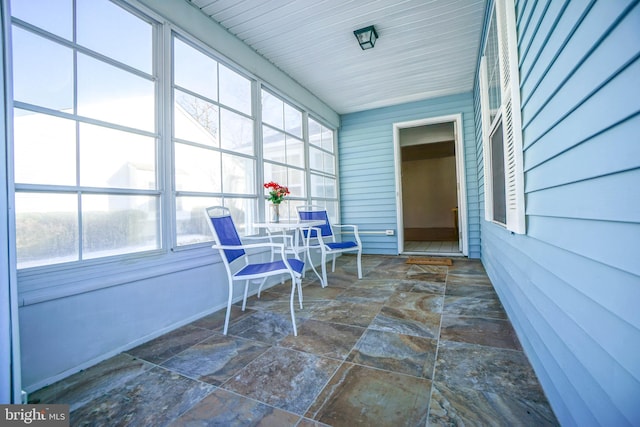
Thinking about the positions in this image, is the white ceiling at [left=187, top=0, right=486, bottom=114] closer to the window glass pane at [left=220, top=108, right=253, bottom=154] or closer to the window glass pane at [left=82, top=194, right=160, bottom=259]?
the window glass pane at [left=220, top=108, right=253, bottom=154]

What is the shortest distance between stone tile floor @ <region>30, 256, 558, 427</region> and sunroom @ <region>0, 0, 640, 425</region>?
0.37 ft

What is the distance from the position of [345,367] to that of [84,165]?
Answer: 6.54ft

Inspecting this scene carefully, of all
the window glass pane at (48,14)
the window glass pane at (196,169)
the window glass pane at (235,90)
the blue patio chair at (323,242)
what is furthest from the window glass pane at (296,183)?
the window glass pane at (48,14)

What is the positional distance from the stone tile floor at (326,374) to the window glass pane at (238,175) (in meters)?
1.25

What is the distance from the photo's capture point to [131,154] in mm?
1980

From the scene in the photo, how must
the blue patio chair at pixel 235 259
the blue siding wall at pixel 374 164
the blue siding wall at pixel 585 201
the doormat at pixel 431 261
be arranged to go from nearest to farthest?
the blue siding wall at pixel 585 201, the blue patio chair at pixel 235 259, the doormat at pixel 431 261, the blue siding wall at pixel 374 164

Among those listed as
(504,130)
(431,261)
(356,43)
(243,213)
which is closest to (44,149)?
(243,213)

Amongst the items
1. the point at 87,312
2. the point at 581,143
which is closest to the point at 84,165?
the point at 87,312

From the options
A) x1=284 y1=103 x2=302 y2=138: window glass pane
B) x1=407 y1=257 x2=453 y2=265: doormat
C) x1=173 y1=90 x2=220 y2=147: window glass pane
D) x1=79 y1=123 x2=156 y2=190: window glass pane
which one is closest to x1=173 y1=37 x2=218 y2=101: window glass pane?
x1=173 y1=90 x2=220 y2=147: window glass pane

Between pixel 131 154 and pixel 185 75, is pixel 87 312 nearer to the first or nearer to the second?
pixel 131 154

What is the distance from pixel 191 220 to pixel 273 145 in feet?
5.18

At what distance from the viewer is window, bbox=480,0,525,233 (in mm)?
1488

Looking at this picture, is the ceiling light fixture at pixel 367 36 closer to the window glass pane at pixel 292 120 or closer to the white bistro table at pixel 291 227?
the window glass pane at pixel 292 120

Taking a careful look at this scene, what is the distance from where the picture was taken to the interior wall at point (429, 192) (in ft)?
25.9
